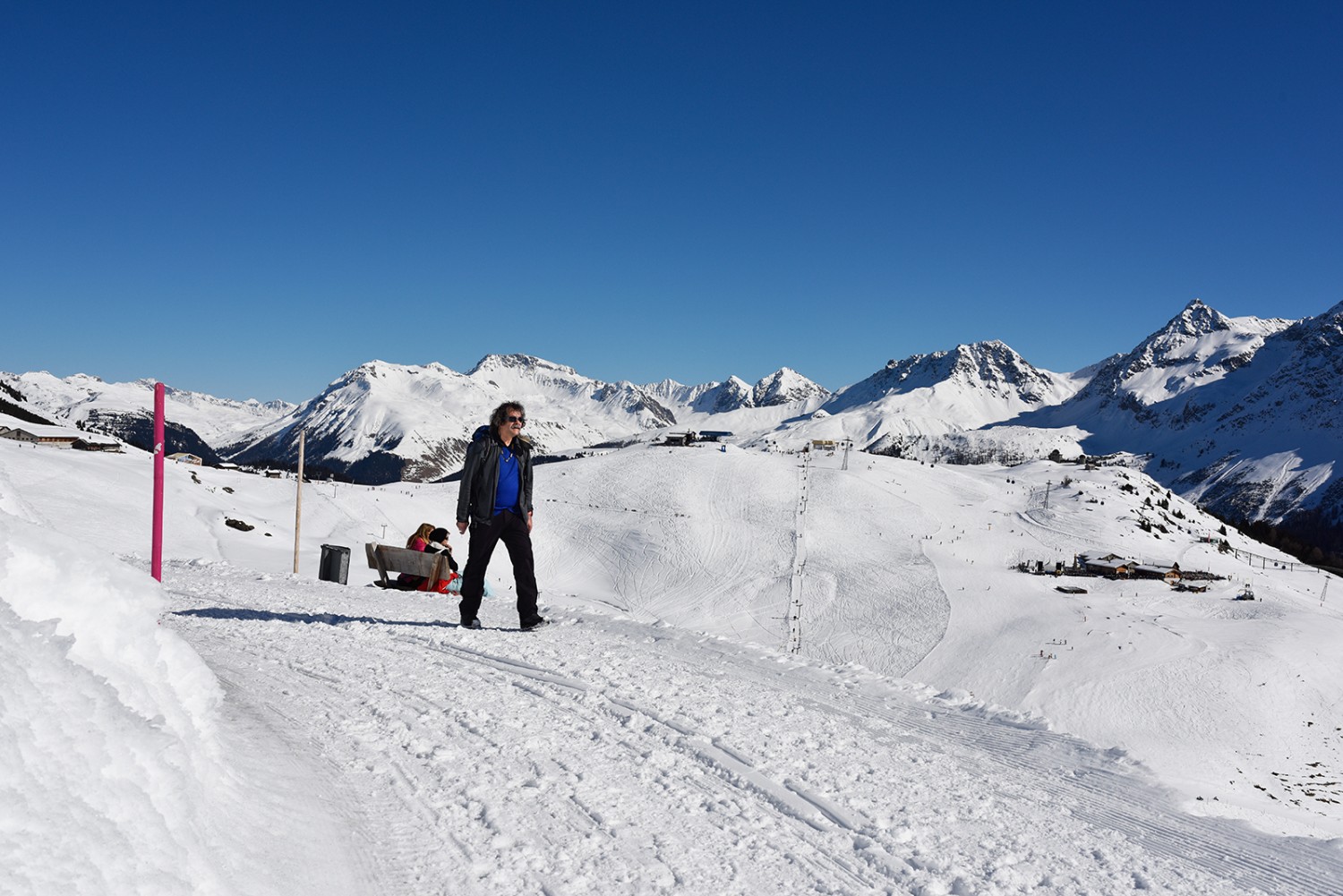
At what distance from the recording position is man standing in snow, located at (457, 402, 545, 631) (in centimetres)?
928

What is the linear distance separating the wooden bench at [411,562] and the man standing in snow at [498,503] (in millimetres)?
6835

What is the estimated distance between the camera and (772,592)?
55500mm

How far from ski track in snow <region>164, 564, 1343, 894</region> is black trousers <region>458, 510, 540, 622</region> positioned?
54.5 inches

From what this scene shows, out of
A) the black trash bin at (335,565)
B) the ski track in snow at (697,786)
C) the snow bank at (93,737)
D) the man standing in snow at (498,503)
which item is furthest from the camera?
the black trash bin at (335,565)

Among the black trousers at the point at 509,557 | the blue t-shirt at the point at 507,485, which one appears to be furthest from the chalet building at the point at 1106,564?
the blue t-shirt at the point at 507,485

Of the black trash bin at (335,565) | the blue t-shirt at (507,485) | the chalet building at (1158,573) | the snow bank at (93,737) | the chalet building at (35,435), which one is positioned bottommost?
the chalet building at (1158,573)

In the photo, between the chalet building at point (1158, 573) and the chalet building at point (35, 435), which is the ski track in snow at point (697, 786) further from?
the chalet building at point (35, 435)

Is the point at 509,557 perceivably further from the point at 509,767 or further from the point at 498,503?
the point at 509,767

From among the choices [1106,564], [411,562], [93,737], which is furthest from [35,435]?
[1106,564]

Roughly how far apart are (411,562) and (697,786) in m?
12.9

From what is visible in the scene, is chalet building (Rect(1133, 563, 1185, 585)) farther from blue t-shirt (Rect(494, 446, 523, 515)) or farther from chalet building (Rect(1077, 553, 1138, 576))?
blue t-shirt (Rect(494, 446, 523, 515))

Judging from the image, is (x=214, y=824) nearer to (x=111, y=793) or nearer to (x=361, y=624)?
(x=111, y=793)

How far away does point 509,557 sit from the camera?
9430mm

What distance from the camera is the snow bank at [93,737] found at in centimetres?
251
